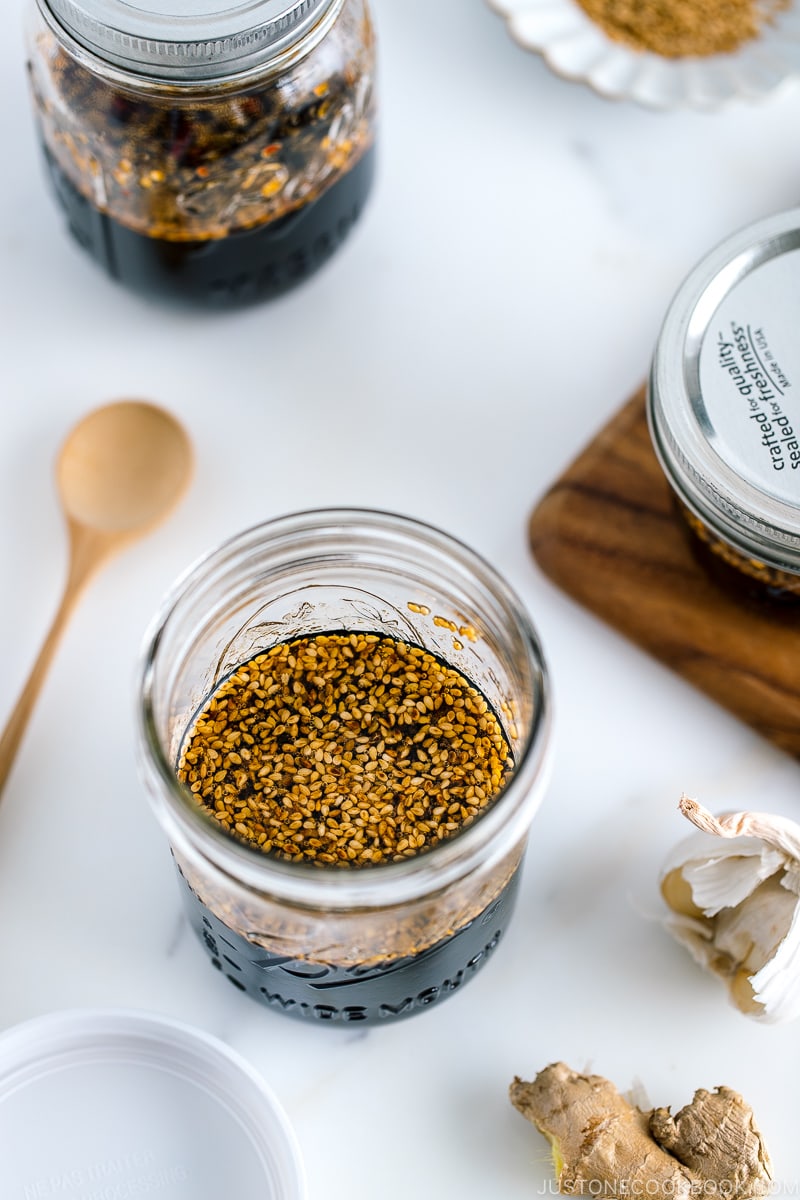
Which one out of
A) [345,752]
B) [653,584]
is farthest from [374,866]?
[653,584]

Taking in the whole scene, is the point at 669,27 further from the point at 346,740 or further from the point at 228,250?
the point at 346,740

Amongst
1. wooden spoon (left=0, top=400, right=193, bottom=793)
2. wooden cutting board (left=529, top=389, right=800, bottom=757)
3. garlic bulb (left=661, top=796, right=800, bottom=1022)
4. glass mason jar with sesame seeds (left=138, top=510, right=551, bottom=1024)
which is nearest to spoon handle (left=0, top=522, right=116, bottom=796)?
wooden spoon (left=0, top=400, right=193, bottom=793)

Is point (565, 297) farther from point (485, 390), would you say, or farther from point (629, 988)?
point (629, 988)

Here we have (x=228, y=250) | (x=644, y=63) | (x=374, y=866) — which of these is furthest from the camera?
(x=644, y=63)

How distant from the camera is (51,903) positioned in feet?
3.38

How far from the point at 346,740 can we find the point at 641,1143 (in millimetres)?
329

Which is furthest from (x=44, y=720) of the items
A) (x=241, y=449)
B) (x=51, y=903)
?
(x=241, y=449)

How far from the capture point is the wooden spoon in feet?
3.60

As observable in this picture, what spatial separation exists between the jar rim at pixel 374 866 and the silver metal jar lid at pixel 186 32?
0.32 meters

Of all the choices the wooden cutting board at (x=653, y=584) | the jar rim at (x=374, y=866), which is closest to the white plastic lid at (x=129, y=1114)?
the jar rim at (x=374, y=866)

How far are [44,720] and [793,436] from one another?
1.94 ft

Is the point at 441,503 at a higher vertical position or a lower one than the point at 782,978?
higher

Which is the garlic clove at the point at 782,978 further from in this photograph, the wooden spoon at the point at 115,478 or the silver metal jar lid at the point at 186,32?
the silver metal jar lid at the point at 186,32

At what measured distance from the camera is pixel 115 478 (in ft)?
3.67
